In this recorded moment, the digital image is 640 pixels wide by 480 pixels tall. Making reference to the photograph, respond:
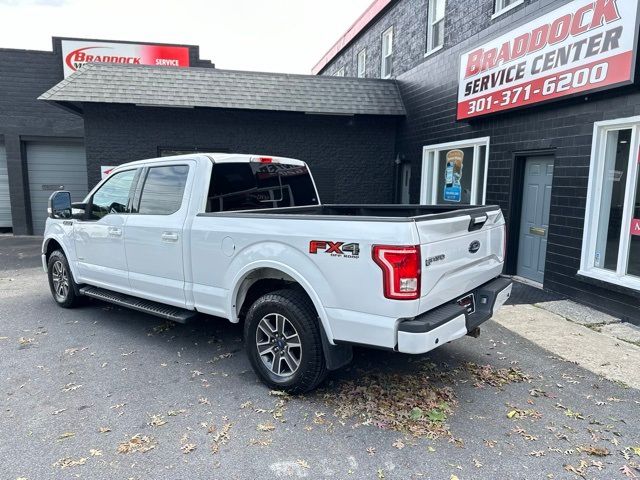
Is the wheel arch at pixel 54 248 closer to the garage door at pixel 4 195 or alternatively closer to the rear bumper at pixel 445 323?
the rear bumper at pixel 445 323

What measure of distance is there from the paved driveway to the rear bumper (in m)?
0.65

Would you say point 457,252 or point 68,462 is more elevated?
point 457,252

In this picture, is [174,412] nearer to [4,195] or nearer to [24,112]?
[24,112]

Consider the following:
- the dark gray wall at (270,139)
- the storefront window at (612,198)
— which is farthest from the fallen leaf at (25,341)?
the storefront window at (612,198)

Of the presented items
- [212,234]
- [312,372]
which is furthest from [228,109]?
[312,372]

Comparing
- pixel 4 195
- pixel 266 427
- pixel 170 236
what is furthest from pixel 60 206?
pixel 4 195

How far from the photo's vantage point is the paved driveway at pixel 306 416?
9.37ft

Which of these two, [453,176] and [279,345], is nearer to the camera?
[279,345]

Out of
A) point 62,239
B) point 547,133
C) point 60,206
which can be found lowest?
point 62,239

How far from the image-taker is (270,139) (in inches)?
444

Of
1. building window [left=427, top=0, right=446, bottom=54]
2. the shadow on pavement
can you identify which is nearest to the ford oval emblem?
building window [left=427, top=0, right=446, bottom=54]

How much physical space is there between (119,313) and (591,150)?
21.8 feet

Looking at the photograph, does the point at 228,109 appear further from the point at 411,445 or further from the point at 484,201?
the point at 411,445

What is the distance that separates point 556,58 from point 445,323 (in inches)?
196
